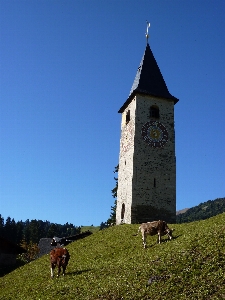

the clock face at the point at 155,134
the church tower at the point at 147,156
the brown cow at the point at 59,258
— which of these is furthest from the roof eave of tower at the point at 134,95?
the brown cow at the point at 59,258

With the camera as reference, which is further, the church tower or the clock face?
the clock face

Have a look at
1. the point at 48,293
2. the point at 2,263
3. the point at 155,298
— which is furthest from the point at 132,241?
the point at 2,263

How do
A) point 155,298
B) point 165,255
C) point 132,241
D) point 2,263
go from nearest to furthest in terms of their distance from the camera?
point 155,298 < point 165,255 < point 132,241 < point 2,263

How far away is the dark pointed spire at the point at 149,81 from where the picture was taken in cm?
3909

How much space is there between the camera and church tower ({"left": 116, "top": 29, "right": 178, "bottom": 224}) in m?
33.7

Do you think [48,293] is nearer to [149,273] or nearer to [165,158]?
[149,273]

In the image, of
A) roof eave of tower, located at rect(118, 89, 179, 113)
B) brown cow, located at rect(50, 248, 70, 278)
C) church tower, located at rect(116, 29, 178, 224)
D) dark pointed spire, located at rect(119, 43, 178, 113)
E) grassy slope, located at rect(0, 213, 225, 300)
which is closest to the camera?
grassy slope, located at rect(0, 213, 225, 300)

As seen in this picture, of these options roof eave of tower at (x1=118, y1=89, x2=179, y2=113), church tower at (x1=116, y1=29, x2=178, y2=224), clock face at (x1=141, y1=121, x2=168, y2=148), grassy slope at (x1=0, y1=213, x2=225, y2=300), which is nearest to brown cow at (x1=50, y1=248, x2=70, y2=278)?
grassy slope at (x1=0, y1=213, x2=225, y2=300)

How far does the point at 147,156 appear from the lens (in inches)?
1391

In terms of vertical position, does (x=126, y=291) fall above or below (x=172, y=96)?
below

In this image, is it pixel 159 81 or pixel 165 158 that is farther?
pixel 159 81

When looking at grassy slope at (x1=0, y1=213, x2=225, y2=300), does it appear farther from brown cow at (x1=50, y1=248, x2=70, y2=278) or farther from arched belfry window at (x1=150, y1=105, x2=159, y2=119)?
arched belfry window at (x1=150, y1=105, x2=159, y2=119)

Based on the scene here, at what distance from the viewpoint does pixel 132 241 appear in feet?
72.5

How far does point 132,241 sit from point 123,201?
44.3 feet
